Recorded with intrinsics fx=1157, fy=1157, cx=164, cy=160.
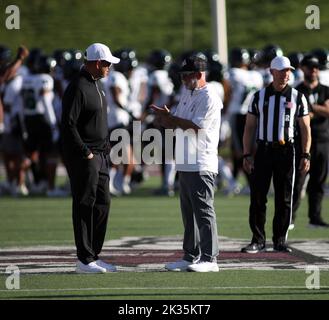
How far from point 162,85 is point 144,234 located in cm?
626

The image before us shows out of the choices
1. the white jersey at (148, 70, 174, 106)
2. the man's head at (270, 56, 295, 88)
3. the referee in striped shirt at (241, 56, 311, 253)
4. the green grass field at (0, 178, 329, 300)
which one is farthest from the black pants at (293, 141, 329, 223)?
the white jersey at (148, 70, 174, 106)

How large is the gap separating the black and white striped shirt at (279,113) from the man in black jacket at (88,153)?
2062 mm

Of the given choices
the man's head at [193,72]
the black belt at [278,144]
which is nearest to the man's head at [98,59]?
the man's head at [193,72]

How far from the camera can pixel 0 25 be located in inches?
1652

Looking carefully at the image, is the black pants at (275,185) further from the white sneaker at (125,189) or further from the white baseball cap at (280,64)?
the white sneaker at (125,189)

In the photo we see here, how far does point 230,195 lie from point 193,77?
8994mm

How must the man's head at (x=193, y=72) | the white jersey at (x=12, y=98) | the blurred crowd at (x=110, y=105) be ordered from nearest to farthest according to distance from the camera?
the man's head at (x=193, y=72) → the blurred crowd at (x=110, y=105) → the white jersey at (x=12, y=98)

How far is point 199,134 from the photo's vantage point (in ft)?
34.7

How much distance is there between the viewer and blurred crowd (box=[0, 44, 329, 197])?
1930cm

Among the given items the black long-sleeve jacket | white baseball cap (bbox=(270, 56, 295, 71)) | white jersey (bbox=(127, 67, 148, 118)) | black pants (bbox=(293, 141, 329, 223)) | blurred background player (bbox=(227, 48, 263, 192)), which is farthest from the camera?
white jersey (bbox=(127, 67, 148, 118))

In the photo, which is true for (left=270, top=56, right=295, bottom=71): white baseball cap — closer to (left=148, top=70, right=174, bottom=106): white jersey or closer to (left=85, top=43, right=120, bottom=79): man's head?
(left=85, top=43, right=120, bottom=79): man's head

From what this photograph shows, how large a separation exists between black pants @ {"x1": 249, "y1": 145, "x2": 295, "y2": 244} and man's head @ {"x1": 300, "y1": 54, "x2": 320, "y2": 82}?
2228mm

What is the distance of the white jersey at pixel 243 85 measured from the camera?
19156 millimetres
